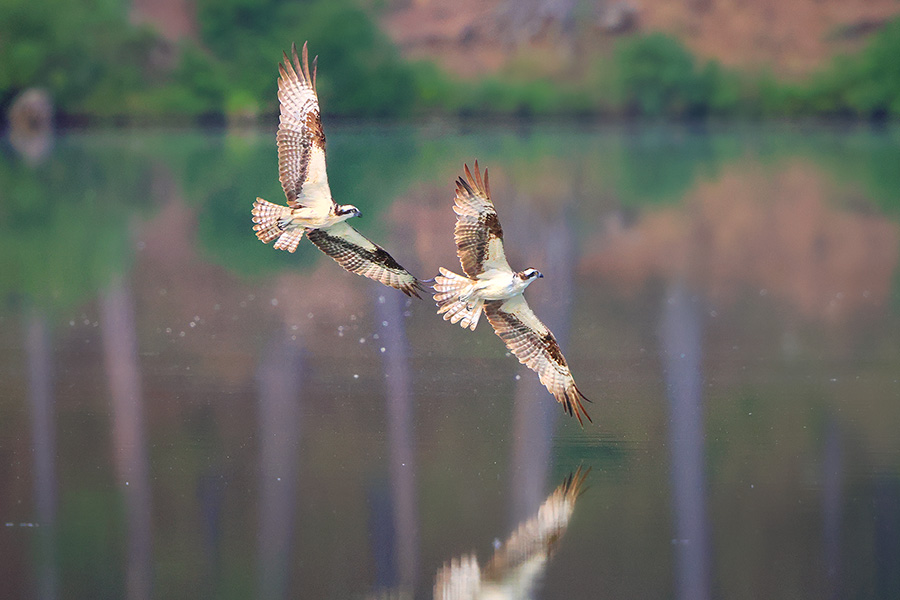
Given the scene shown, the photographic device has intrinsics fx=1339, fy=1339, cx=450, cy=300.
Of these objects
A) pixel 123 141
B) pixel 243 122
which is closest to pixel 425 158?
pixel 123 141

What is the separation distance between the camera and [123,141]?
30797mm

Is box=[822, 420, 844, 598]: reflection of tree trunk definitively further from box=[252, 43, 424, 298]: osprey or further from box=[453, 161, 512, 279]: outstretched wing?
box=[252, 43, 424, 298]: osprey

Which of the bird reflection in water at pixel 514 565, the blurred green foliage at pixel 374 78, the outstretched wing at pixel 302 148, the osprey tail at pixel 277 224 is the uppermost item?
the blurred green foliage at pixel 374 78

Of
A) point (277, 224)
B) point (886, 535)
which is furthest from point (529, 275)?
point (886, 535)

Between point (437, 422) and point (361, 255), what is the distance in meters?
0.95

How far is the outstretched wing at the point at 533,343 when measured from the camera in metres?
6.27

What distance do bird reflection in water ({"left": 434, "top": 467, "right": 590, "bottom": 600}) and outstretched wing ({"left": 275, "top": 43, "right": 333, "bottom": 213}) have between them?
2.20m

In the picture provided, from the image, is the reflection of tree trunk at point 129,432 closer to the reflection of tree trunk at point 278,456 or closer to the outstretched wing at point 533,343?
the reflection of tree trunk at point 278,456

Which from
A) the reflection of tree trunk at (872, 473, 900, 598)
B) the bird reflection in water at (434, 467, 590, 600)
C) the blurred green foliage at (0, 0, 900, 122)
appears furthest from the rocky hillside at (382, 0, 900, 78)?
the bird reflection in water at (434, 467, 590, 600)

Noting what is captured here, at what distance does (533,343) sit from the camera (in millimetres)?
6312

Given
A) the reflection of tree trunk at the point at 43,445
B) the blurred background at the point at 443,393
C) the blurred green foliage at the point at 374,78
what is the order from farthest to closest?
the blurred green foliage at the point at 374,78, the blurred background at the point at 443,393, the reflection of tree trunk at the point at 43,445

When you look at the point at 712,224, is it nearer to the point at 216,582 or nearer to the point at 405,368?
the point at 405,368

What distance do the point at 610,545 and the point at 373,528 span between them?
0.94 metres

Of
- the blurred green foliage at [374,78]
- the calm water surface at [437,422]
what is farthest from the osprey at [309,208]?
the blurred green foliage at [374,78]
